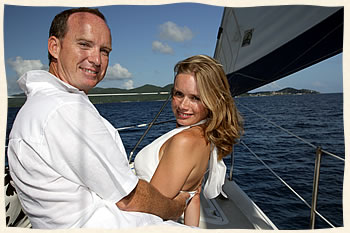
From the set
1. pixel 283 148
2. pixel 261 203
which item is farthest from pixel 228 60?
pixel 283 148

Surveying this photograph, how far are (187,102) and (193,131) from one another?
0.13m

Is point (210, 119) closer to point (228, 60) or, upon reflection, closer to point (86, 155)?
point (86, 155)

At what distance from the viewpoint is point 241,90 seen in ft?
6.35

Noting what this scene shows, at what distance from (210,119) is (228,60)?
91 cm

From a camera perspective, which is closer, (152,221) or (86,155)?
(86,155)

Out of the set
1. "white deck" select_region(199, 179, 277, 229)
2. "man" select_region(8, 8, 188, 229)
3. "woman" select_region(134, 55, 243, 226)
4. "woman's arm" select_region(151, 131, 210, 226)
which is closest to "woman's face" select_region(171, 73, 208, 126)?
"woman" select_region(134, 55, 243, 226)

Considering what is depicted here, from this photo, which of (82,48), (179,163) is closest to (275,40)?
(179,163)

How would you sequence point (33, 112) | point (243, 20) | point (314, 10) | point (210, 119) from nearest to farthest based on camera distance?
point (33, 112) < point (314, 10) < point (210, 119) < point (243, 20)

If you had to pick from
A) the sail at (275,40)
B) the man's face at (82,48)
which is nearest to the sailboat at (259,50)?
the sail at (275,40)

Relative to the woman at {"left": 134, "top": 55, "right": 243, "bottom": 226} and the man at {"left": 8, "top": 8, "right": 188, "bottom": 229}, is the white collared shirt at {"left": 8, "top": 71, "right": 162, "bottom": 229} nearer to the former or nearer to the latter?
the man at {"left": 8, "top": 8, "right": 188, "bottom": 229}

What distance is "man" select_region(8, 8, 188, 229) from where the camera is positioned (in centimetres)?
56

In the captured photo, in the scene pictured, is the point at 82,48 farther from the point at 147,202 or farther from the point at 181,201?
the point at 181,201

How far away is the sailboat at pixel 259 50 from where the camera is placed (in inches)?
36.7

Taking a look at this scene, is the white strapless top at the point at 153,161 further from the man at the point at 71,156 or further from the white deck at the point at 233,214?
the white deck at the point at 233,214
